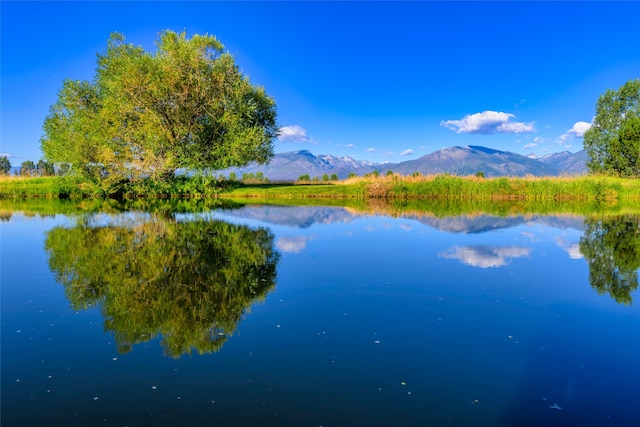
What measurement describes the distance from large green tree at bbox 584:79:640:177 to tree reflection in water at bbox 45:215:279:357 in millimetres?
58831

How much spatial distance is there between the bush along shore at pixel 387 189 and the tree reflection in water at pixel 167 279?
2912 centimetres

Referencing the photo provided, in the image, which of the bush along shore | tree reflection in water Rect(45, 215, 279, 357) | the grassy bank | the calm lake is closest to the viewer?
the calm lake

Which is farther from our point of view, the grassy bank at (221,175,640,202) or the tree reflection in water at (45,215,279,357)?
the grassy bank at (221,175,640,202)

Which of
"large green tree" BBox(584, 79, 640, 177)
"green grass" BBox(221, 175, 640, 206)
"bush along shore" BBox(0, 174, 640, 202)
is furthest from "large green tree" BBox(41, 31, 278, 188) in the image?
"large green tree" BBox(584, 79, 640, 177)

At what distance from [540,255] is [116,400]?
12.6 meters

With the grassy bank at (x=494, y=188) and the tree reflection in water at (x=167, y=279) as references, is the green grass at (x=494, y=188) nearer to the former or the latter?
the grassy bank at (x=494, y=188)

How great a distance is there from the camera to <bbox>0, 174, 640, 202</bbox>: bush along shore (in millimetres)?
42125

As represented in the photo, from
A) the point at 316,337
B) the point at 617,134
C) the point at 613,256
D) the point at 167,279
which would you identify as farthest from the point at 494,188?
the point at 316,337

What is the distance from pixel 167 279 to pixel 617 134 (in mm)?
67001

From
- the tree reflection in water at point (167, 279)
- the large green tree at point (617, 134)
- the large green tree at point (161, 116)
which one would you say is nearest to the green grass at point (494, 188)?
the large green tree at point (161, 116)

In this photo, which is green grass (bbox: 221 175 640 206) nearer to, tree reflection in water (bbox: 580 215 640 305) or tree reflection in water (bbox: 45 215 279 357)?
tree reflection in water (bbox: 580 215 640 305)

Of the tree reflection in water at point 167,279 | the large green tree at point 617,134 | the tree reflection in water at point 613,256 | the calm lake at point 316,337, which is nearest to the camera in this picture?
the calm lake at point 316,337

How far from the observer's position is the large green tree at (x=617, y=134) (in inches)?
2131

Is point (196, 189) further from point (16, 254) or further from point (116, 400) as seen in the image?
point (116, 400)
